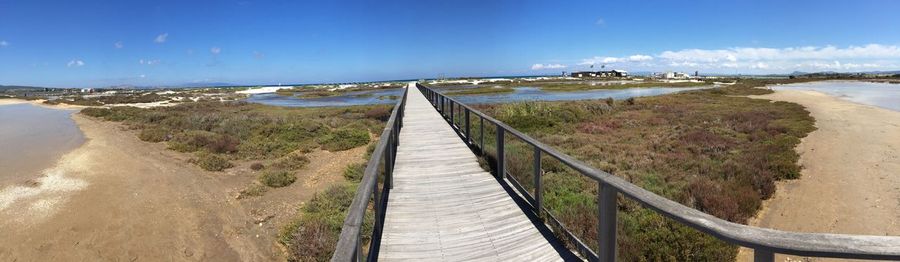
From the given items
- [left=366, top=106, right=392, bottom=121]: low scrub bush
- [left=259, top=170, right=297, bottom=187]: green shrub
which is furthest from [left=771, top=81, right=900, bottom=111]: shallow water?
[left=259, top=170, right=297, bottom=187]: green shrub

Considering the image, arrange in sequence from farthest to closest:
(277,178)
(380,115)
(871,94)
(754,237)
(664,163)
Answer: (871,94)
(380,115)
(277,178)
(664,163)
(754,237)

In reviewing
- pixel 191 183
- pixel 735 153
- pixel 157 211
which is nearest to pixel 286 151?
pixel 191 183

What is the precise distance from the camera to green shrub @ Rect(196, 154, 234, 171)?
48.8 feet

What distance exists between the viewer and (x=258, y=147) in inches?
711

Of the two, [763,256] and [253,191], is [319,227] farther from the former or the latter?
[763,256]

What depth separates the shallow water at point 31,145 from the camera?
15.3 metres

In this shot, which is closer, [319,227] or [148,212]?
[319,227]

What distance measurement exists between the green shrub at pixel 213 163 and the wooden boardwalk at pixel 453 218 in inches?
359

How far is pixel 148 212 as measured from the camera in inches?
431

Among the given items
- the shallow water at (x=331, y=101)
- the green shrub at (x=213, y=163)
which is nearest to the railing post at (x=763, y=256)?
the green shrub at (x=213, y=163)

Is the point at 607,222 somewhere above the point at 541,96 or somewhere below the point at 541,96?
above

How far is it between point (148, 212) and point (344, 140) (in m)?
8.45

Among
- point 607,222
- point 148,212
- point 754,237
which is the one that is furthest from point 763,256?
point 148,212

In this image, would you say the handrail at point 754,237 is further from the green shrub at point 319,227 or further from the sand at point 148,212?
the sand at point 148,212
